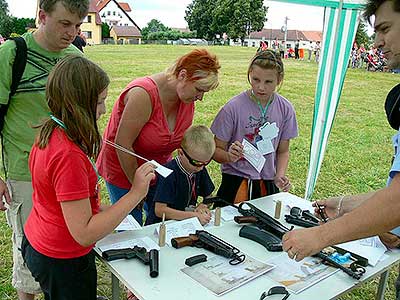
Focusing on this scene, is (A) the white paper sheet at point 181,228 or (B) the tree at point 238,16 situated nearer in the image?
(A) the white paper sheet at point 181,228

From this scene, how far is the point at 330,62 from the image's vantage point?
3.50m

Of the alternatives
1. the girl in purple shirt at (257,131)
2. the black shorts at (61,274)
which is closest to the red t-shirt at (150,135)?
the girl in purple shirt at (257,131)

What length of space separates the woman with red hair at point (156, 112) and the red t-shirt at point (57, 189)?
631mm

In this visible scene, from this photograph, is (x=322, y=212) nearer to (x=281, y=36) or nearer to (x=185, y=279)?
(x=185, y=279)

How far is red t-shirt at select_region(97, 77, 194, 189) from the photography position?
6.98 ft

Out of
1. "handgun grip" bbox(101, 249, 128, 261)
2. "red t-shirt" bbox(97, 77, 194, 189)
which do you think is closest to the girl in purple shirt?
"red t-shirt" bbox(97, 77, 194, 189)

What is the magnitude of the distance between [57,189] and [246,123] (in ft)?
4.34

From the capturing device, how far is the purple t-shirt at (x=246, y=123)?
A: 7.93ft

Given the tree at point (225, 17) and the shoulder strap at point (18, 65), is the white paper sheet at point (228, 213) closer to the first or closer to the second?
the shoulder strap at point (18, 65)

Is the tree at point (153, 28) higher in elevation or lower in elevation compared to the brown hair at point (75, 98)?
higher

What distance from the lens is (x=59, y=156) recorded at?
1354 mm

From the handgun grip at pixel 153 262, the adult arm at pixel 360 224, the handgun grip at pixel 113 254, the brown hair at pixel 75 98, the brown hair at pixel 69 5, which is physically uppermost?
the brown hair at pixel 69 5

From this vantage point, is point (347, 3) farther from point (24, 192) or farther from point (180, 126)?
point (24, 192)

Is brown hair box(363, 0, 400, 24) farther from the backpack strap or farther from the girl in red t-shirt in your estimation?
the backpack strap
